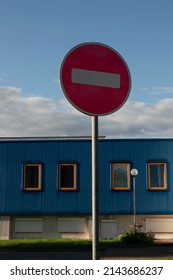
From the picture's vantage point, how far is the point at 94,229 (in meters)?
3.52

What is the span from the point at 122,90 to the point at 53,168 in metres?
23.7

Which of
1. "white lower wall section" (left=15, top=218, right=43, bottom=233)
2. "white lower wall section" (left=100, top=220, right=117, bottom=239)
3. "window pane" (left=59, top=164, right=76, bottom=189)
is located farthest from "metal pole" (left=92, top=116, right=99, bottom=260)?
"white lower wall section" (left=15, top=218, right=43, bottom=233)

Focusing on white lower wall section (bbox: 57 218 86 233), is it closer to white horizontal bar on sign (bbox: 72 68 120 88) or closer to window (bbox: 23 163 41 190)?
window (bbox: 23 163 41 190)

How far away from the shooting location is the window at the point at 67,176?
88.9 ft

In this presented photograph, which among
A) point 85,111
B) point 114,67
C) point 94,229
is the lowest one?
point 94,229

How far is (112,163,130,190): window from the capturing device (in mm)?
26859

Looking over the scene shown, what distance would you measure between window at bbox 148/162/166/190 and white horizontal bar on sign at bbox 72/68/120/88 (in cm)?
2341

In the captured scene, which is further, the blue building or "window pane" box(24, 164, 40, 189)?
"window pane" box(24, 164, 40, 189)

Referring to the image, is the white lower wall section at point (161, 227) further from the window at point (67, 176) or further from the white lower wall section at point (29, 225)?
the white lower wall section at point (29, 225)

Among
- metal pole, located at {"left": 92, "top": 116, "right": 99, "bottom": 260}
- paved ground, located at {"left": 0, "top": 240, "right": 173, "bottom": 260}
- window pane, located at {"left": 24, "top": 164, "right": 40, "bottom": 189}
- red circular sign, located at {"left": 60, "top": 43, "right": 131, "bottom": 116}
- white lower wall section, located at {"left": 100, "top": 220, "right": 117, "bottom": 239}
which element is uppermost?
window pane, located at {"left": 24, "top": 164, "right": 40, "bottom": 189}

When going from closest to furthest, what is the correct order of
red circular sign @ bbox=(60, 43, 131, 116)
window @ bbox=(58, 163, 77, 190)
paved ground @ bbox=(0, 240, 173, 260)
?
red circular sign @ bbox=(60, 43, 131, 116)
paved ground @ bbox=(0, 240, 173, 260)
window @ bbox=(58, 163, 77, 190)

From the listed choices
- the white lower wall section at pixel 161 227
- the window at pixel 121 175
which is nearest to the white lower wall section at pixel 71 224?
the window at pixel 121 175
